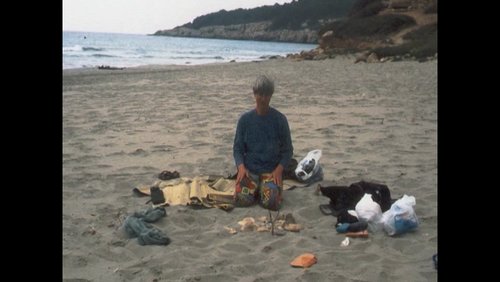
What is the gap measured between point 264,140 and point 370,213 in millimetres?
1196

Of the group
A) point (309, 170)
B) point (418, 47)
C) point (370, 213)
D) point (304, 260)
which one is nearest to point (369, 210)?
point (370, 213)

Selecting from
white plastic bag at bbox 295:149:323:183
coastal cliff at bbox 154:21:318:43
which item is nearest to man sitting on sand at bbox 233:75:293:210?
white plastic bag at bbox 295:149:323:183

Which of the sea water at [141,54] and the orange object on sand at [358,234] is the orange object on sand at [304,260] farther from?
the sea water at [141,54]

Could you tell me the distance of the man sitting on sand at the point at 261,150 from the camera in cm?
428

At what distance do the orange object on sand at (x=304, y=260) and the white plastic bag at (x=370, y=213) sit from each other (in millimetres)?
667

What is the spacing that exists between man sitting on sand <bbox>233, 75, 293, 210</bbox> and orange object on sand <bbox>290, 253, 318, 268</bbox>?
3.30 feet

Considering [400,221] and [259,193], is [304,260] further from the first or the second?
[259,193]

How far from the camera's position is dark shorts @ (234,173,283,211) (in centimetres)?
420
